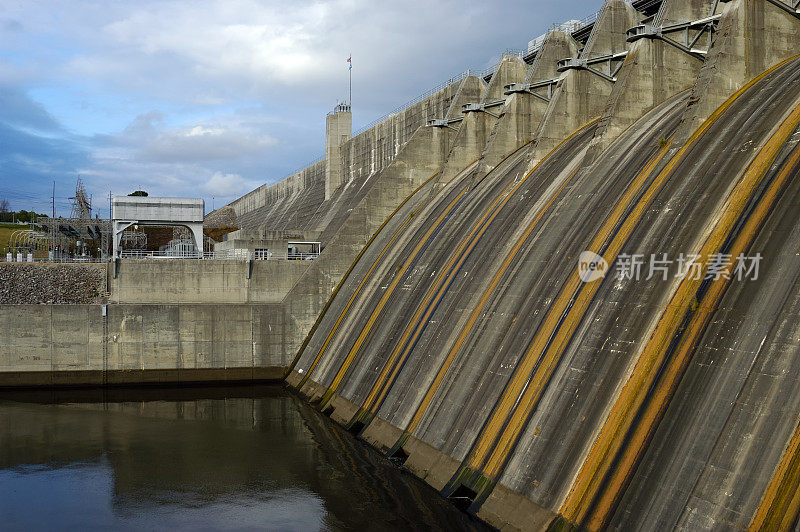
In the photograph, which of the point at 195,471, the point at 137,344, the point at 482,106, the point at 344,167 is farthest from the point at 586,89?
the point at 344,167

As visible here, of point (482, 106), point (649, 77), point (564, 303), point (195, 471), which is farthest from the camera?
point (482, 106)

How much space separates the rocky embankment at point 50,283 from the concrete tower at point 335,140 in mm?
20398

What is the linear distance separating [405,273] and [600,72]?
12.3 meters

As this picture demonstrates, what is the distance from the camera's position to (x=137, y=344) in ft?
119

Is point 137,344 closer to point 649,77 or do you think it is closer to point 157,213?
point 157,213

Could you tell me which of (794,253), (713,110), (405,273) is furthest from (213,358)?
(794,253)

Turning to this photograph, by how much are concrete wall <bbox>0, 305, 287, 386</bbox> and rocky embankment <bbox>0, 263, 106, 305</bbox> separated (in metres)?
12.6

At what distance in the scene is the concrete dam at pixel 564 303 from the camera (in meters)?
12.6

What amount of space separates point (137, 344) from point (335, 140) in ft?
102

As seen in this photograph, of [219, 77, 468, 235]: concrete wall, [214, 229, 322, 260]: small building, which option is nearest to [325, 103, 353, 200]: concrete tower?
[219, 77, 468, 235]: concrete wall

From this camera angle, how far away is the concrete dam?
12.6m

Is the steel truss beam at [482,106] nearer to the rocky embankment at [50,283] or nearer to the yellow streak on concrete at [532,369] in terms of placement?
the yellow streak on concrete at [532,369]

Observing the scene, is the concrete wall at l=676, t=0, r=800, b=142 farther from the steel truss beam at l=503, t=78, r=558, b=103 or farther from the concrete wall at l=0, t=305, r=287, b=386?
the concrete wall at l=0, t=305, r=287, b=386

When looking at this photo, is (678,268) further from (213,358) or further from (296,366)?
(213,358)
